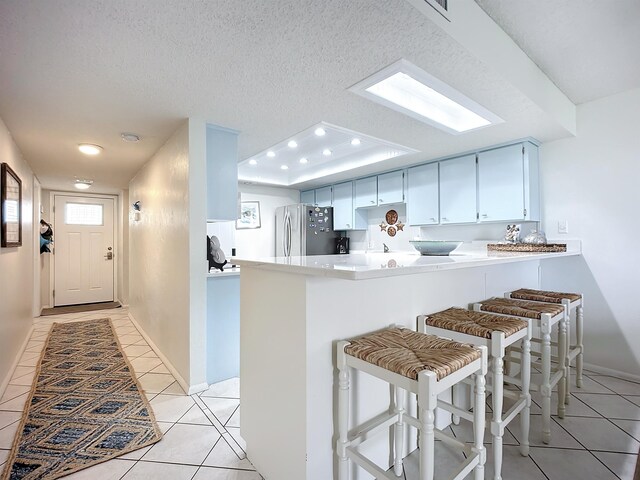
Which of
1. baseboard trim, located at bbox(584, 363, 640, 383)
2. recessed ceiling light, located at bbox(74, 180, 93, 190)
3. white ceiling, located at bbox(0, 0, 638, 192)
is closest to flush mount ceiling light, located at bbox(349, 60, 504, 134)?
white ceiling, located at bbox(0, 0, 638, 192)

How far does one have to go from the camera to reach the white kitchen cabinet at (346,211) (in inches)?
189

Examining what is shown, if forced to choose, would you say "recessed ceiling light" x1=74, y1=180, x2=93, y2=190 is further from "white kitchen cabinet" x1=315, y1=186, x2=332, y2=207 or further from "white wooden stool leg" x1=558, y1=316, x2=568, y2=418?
"white wooden stool leg" x1=558, y1=316, x2=568, y2=418

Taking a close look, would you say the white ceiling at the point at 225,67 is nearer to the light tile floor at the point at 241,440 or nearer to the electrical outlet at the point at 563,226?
the electrical outlet at the point at 563,226

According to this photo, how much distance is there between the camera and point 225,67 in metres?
1.77

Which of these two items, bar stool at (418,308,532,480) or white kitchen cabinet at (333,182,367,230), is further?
white kitchen cabinet at (333,182,367,230)

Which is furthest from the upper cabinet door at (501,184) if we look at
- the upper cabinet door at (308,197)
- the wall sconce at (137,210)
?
the wall sconce at (137,210)

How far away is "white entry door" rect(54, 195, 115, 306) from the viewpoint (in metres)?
5.55

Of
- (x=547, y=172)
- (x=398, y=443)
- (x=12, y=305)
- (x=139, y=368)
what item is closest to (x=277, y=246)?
(x=139, y=368)

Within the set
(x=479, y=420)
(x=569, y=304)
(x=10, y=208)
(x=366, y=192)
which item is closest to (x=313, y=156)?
(x=366, y=192)

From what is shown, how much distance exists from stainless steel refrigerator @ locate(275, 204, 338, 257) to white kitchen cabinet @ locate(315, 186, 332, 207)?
0.13 meters

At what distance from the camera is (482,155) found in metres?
3.29

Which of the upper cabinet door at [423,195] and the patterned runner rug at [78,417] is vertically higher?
the upper cabinet door at [423,195]

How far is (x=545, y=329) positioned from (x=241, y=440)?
6.02ft

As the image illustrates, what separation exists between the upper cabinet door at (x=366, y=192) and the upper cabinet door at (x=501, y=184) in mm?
1456
